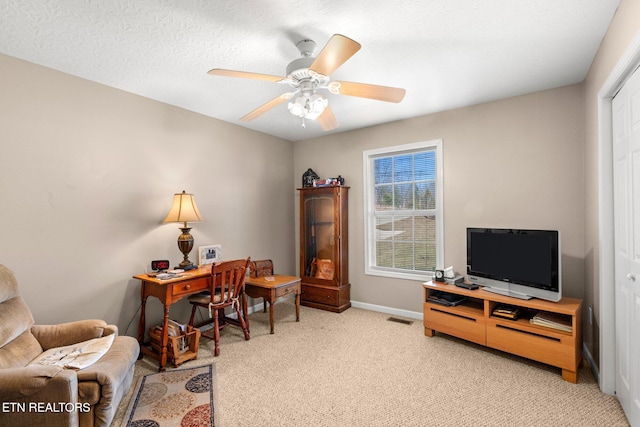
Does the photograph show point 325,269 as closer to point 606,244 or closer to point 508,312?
point 508,312

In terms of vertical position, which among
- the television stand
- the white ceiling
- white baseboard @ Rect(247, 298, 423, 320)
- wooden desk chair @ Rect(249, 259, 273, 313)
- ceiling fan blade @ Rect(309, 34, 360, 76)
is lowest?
white baseboard @ Rect(247, 298, 423, 320)

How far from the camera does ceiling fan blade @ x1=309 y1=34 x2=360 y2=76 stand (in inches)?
61.0

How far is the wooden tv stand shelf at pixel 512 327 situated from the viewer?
235cm

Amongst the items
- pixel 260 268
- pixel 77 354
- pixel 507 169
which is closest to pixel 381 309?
pixel 260 268

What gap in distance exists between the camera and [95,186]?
271 cm

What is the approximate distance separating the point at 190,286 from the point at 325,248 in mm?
1943

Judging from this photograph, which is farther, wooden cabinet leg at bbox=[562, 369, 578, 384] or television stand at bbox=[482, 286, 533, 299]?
television stand at bbox=[482, 286, 533, 299]

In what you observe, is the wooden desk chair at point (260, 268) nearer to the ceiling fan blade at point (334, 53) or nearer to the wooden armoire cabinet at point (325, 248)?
the wooden armoire cabinet at point (325, 248)

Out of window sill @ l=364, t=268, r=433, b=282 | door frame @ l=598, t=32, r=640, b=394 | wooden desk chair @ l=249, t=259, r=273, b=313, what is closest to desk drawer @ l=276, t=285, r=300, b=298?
wooden desk chair @ l=249, t=259, r=273, b=313

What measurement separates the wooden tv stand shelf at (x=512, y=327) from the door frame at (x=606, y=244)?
18cm

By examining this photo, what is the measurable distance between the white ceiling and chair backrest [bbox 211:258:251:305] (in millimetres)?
1671

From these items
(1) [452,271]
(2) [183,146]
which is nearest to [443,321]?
(1) [452,271]

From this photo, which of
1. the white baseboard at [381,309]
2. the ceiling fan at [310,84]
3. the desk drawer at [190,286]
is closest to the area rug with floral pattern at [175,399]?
the desk drawer at [190,286]

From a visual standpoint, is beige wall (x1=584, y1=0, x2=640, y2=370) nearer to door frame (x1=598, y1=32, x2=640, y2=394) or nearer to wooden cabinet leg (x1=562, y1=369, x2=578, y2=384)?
door frame (x1=598, y1=32, x2=640, y2=394)
